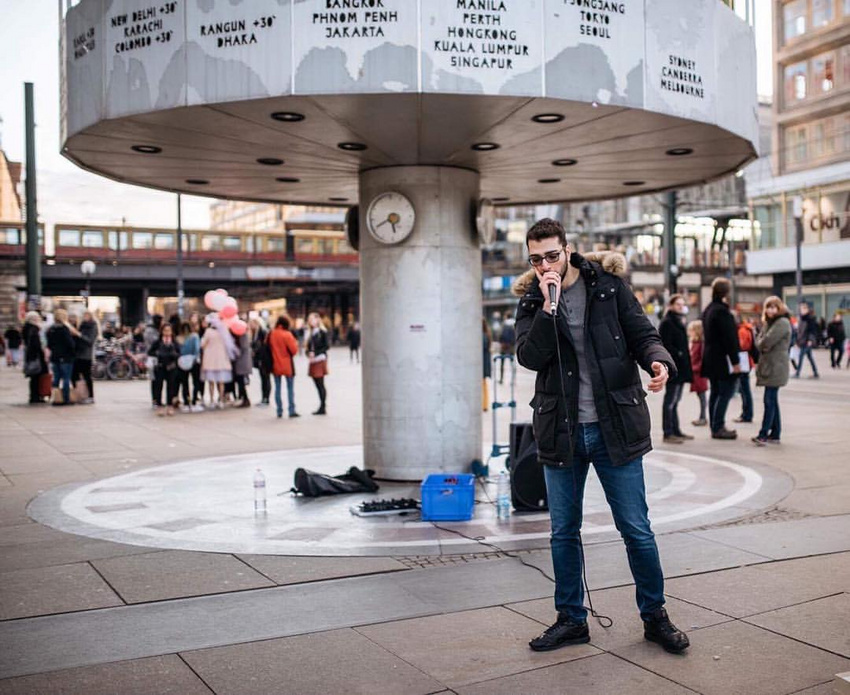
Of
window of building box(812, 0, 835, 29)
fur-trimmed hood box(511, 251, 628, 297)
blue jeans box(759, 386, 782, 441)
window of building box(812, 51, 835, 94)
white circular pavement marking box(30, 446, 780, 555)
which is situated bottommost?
white circular pavement marking box(30, 446, 780, 555)

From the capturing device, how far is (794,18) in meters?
50.8

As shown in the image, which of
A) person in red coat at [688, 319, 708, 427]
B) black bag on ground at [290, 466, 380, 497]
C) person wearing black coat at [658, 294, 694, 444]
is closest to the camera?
black bag on ground at [290, 466, 380, 497]

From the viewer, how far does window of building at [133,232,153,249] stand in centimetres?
5717

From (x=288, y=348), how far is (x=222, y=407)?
291 centimetres

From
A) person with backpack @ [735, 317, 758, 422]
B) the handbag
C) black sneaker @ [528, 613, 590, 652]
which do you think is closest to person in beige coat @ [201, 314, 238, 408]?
the handbag

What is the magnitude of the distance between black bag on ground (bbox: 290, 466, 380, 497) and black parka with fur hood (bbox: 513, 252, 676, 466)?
4.34 metres

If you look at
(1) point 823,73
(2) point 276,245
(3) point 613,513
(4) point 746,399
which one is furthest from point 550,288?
(2) point 276,245

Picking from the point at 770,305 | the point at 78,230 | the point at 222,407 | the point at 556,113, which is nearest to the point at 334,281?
the point at 78,230

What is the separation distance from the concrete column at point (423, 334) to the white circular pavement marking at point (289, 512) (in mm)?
514

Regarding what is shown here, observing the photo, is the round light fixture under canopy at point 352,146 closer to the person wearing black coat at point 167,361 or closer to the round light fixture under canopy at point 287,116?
the round light fixture under canopy at point 287,116

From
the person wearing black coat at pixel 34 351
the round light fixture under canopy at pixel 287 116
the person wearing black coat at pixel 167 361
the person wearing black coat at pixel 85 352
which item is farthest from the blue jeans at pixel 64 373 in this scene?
the round light fixture under canopy at pixel 287 116

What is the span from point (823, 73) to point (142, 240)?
40886 millimetres

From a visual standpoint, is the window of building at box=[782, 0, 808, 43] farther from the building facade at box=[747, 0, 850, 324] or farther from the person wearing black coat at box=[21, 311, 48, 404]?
the person wearing black coat at box=[21, 311, 48, 404]

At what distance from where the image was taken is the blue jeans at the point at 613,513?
14.8ft
